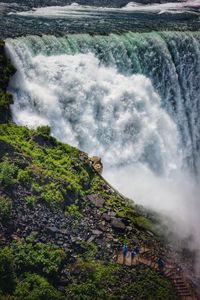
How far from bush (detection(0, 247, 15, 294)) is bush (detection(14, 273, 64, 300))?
0.77 feet

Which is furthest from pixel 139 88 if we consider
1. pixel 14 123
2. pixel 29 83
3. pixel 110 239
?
pixel 110 239

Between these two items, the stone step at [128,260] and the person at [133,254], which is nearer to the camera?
the stone step at [128,260]

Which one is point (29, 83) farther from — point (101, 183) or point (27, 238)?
point (27, 238)

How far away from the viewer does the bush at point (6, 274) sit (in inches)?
580

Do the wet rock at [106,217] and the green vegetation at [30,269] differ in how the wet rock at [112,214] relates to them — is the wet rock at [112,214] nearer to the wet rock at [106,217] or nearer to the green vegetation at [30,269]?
the wet rock at [106,217]

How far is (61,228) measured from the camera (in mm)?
16844

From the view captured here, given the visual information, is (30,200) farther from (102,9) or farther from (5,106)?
(102,9)

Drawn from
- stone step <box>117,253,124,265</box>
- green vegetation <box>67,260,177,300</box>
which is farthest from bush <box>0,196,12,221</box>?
stone step <box>117,253,124,265</box>

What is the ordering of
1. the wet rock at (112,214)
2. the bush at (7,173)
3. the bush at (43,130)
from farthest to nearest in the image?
the bush at (43,130) < the wet rock at (112,214) < the bush at (7,173)

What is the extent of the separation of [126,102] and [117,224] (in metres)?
9.13

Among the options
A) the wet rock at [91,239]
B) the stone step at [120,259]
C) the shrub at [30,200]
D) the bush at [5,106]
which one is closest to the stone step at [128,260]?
the stone step at [120,259]

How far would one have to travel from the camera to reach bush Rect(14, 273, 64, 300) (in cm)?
1458

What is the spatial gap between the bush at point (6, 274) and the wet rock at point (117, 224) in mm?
4211

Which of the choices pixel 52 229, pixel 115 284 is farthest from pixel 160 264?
pixel 52 229
